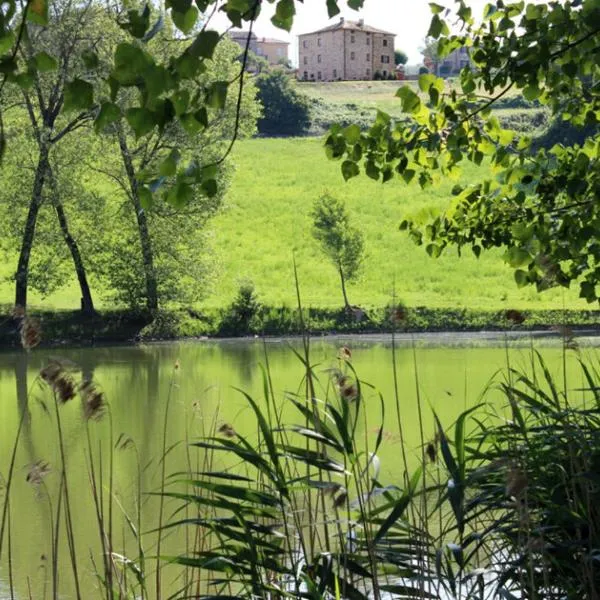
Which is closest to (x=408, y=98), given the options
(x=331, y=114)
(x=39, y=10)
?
(x=39, y=10)

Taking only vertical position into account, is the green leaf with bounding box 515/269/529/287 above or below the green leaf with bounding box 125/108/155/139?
below

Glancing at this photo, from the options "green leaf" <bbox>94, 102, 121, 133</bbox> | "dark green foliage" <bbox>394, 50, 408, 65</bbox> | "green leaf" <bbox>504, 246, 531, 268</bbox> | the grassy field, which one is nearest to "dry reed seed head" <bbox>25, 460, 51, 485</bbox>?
"green leaf" <bbox>94, 102, 121, 133</bbox>

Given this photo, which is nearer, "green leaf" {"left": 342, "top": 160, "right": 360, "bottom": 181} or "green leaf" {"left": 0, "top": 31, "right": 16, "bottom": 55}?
"green leaf" {"left": 0, "top": 31, "right": 16, "bottom": 55}

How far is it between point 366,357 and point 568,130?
2598cm

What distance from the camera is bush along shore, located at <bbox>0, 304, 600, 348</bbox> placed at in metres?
27.5

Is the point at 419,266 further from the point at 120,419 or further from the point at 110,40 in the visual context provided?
the point at 120,419

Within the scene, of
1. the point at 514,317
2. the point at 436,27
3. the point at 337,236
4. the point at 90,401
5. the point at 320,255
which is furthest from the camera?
the point at 320,255

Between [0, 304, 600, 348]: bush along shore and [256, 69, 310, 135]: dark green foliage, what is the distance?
30.6 meters

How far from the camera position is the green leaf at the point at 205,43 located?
8.16ft

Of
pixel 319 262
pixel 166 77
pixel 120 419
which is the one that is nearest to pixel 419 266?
pixel 319 262

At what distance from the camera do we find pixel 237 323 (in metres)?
28.5

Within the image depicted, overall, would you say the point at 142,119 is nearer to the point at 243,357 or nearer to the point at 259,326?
the point at 243,357

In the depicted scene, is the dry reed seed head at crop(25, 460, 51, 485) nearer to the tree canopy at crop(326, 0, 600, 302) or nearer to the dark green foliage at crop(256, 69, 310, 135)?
the tree canopy at crop(326, 0, 600, 302)

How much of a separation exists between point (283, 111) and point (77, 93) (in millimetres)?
57478
